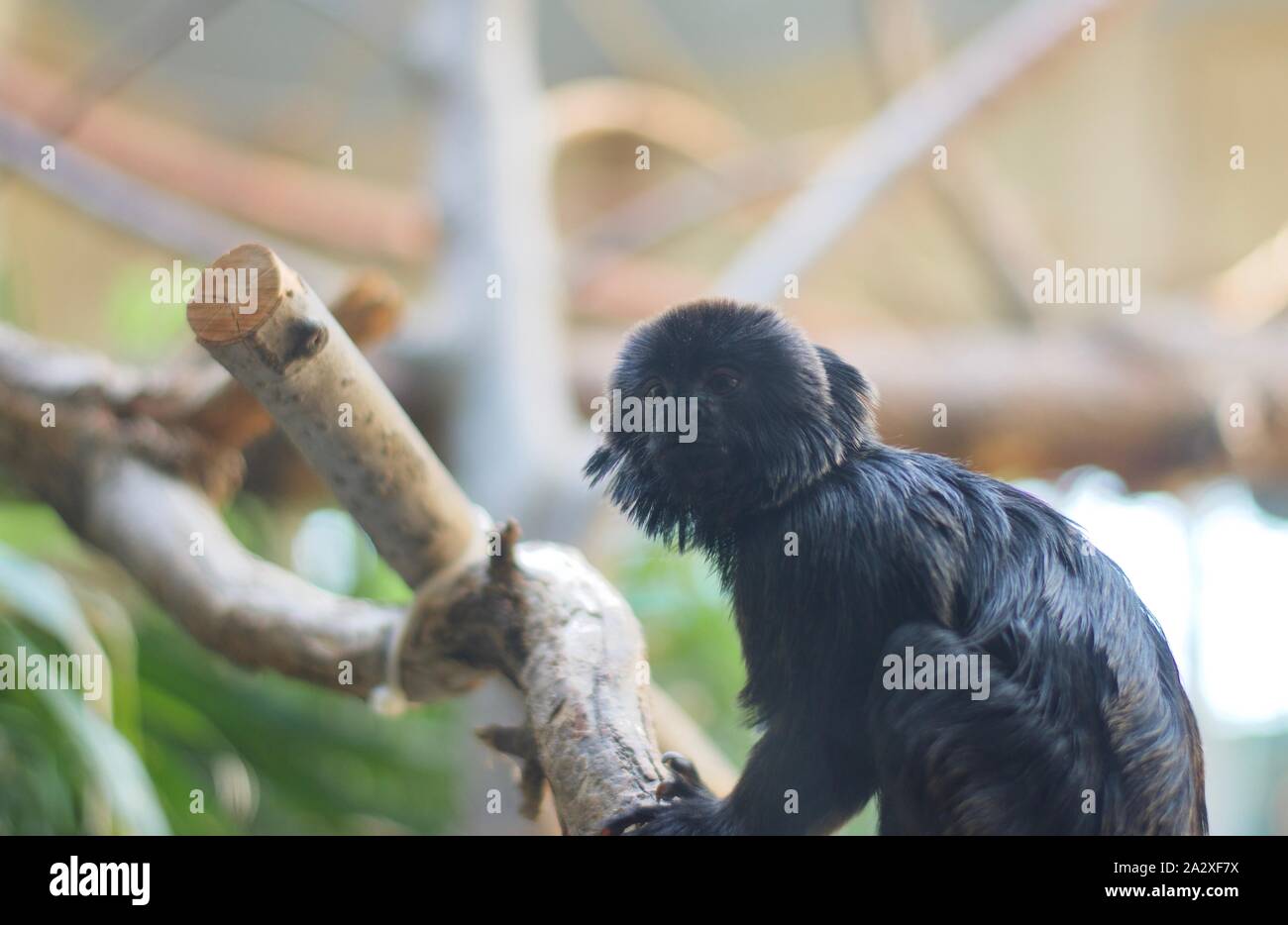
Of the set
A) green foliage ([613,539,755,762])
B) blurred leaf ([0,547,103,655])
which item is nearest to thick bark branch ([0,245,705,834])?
blurred leaf ([0,547,103,655])

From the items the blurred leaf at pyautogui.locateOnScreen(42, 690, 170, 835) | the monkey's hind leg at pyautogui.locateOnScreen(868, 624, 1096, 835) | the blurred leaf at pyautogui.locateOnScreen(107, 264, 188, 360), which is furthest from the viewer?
the blurred leaf at pyautogui.locateOnScreen(107, 264, 188, 360)

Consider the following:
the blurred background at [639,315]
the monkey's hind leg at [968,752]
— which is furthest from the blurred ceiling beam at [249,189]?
the monkey's hind leg at [968,752]

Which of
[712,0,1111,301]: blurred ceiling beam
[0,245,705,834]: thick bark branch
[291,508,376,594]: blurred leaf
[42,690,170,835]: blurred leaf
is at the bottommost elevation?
[42,690,170,835]: blurred leaf

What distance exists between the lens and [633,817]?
3.67 ft

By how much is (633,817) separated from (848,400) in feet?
1.44

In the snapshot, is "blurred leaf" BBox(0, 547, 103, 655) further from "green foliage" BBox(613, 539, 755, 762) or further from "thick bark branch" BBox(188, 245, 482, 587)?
"green foliage" BBox(613, 539, 755, 762)

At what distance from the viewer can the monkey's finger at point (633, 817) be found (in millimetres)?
1114

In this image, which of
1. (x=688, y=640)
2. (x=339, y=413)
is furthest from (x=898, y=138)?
(x=339, y=413)

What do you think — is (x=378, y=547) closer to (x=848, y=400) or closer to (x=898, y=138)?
(x=848, y=400)

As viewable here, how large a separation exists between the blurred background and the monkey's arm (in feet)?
1.10

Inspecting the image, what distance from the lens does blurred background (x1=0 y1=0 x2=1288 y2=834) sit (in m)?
A: 1.89

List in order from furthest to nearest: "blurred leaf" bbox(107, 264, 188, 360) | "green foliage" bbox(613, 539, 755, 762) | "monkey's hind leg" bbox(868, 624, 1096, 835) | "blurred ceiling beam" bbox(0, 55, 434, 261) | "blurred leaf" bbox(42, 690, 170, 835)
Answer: "blurred ceiling beam" bbox(0, 55, 434, 261), "blurred leaf" bbox(107, 264, 188, 360), "green foliage" bbox(613, 539, 755, 762), "blurred leaf" bbox(42, 690, 170, 835), "monkey's hind leg" bbox(868, 624, 1096, 835)

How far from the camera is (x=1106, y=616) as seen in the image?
1051 mm

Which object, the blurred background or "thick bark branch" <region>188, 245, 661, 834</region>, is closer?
"thick bark branch" <region>188, 245, 661, 834</region>
